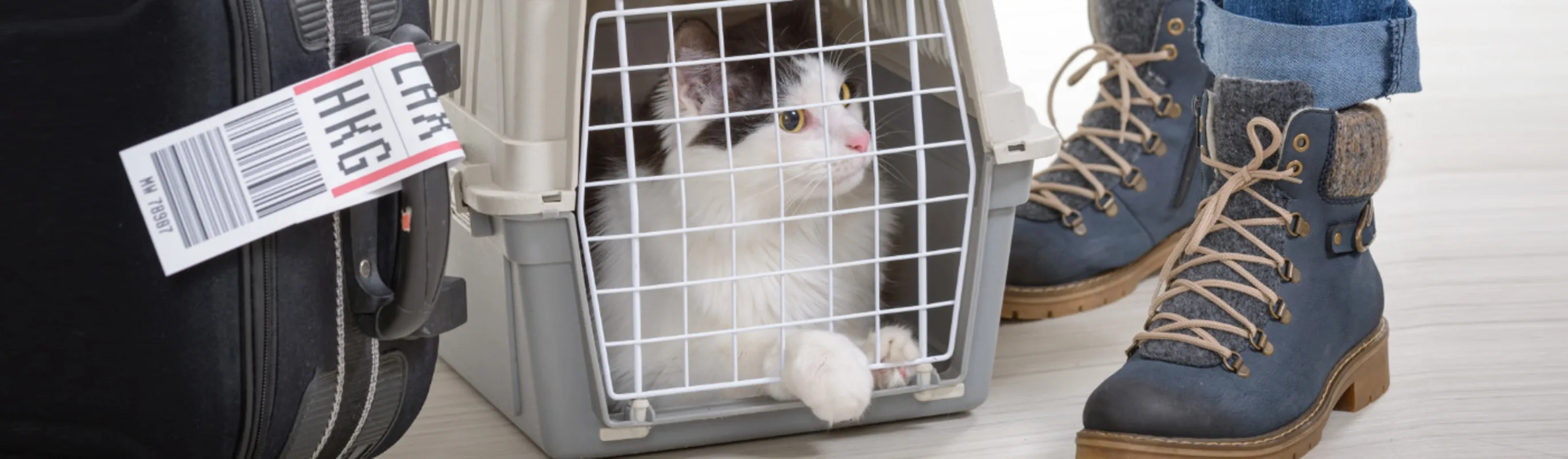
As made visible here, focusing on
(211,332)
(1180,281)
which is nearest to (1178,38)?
(1180,281)

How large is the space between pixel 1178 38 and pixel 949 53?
1.82 feet

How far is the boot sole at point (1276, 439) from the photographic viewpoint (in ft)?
3.98

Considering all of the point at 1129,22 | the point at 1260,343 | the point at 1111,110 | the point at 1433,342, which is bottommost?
the point at 1433,342

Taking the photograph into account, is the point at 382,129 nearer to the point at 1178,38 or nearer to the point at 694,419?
the point at 694,419

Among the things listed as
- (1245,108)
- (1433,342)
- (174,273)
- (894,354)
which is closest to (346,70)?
(174,273)

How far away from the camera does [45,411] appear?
102 centimetres

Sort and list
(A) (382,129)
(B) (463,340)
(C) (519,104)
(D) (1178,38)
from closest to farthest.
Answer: (A) (382,129) → (C) (519,104) → (B) (463,340) → (D) (1178,38)

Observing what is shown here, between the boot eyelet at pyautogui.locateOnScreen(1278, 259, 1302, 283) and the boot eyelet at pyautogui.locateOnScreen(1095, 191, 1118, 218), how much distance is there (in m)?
0.42

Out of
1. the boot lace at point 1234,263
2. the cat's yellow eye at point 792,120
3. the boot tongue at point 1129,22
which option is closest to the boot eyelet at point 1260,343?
the boot lace at point 1234,263

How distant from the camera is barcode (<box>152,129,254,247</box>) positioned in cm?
94

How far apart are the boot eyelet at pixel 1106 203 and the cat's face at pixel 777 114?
17.3 inches

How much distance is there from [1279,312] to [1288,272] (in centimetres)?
4

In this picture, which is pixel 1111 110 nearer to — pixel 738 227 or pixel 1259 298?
pixel 1259 298

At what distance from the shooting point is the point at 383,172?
97cm
